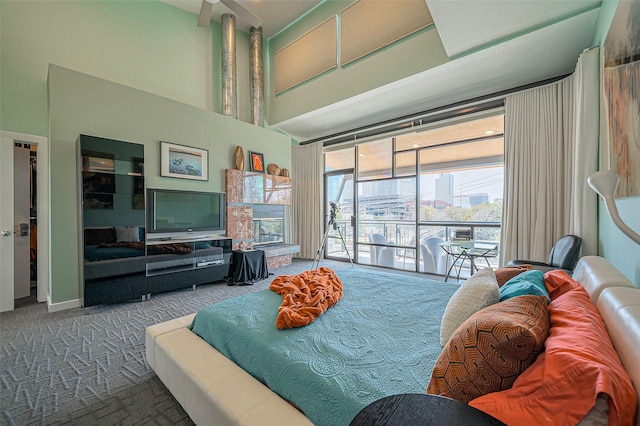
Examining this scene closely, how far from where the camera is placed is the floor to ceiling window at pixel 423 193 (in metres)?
3.95

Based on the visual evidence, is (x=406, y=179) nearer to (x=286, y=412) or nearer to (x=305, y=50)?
(x=305, y=50)

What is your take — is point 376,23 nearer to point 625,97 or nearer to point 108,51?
point 625,97

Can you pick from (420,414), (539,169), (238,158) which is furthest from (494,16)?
(238,158)

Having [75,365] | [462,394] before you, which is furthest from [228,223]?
[462,394]

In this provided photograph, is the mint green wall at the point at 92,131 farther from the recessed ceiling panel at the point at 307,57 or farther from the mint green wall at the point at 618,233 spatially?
the mint green wall at the point at 618,233

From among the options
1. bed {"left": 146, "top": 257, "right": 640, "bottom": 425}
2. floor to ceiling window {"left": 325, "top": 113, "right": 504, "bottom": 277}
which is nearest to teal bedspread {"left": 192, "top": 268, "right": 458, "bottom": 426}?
bed {"left": 146, "top": 257, "right": 640, "bottom": 425}

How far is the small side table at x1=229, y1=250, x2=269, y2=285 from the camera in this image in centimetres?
396

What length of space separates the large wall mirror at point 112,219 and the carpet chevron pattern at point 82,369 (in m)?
0.30

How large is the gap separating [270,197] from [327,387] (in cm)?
436

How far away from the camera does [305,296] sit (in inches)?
66.3

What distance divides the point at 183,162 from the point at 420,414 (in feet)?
13.7

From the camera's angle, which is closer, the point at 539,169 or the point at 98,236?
the point at 98,236

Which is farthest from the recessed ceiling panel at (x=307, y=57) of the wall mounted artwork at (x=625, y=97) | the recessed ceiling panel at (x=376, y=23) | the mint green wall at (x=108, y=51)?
the wall mounted artwork at (x=625, y=97)

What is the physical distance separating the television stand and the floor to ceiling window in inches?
105
